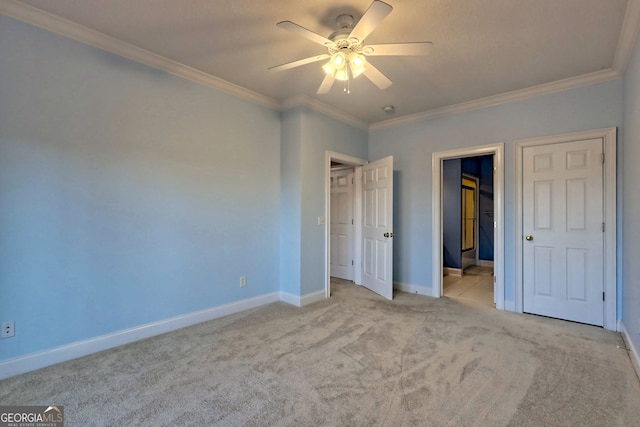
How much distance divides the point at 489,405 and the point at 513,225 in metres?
2.33

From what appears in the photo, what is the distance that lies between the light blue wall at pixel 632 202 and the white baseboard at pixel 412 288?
1.93 meters

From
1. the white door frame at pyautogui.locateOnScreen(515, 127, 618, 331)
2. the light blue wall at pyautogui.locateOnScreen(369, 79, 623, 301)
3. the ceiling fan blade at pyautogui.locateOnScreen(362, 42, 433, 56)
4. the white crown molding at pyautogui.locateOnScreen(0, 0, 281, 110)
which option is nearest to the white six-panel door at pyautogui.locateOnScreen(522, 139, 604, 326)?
the white door frame at pyautogui.locateOnScreen(515, 127, 618, 331)

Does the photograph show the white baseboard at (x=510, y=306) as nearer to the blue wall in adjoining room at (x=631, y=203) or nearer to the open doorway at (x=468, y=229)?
the open doorway at (x=468, y=229)

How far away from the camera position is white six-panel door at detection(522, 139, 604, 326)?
120 inches

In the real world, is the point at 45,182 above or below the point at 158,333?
above

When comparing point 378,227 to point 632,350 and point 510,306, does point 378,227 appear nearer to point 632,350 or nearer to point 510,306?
point 510,306

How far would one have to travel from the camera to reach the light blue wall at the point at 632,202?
2.23 meters

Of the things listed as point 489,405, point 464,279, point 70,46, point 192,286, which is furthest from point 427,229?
point 70,46

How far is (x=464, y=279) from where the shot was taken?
5.23m

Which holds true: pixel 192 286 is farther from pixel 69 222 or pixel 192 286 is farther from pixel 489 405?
pixel 489 405

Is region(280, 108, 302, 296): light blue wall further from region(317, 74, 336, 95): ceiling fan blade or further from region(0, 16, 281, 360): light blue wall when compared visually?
region(317, 74, 336, 95): ceiling fan blade

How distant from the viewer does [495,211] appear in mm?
3619

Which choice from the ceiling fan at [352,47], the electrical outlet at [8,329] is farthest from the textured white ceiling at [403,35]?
the electrical outlet at [8,329]

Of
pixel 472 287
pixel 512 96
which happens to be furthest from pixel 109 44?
pixel 472 287
